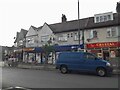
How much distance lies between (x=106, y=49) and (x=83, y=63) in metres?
15.1

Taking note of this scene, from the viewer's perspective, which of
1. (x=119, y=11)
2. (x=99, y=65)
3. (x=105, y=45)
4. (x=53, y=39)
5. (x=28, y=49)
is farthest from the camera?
(x=28, y=49)

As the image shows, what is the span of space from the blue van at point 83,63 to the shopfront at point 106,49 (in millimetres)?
12378

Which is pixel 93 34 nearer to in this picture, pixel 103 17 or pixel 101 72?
pixel 103 17

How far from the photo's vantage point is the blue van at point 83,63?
1809 cm

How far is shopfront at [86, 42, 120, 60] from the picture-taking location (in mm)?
32094

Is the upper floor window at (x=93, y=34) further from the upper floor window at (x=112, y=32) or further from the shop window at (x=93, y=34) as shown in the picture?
the upper floor window at (x=112, y=32)

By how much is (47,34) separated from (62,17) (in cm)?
563

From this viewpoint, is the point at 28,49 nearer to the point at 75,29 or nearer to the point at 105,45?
the point at 75,29

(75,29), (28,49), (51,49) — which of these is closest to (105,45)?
(75,29)

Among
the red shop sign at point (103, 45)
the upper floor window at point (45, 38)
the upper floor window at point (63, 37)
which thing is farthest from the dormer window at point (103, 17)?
the upper floor window at point (45, 38)

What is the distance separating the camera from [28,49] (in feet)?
144

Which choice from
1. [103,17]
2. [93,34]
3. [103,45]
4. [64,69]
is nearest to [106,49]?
[103,45]

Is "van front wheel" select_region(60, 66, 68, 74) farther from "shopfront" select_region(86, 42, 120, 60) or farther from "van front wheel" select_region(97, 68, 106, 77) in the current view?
"shopfront" select_region(86, 42, 120, 60)

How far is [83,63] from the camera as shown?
19.1 metres
